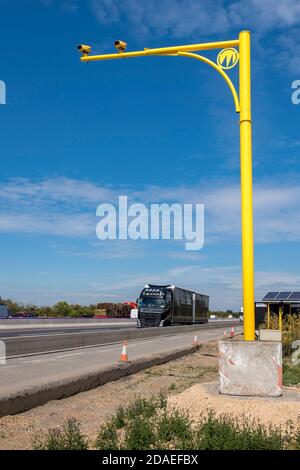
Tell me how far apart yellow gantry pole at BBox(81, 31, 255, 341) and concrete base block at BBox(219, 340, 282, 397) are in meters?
0.45

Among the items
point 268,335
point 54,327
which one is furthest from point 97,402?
point 54,327

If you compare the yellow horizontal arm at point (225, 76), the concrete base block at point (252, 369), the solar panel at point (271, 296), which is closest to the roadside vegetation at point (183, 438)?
the concrete base block at point (252, 369)

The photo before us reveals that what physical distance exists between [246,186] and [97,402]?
17.8 ft

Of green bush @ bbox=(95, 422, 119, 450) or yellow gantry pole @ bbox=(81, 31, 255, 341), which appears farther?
yellow gantry pole @ bbox=(81, 31, 255, 341)

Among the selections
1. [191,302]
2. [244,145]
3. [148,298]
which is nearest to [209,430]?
[244,145]

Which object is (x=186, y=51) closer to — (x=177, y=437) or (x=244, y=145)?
(x=244, y=145)

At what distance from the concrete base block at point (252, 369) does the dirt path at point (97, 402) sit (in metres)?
2.25

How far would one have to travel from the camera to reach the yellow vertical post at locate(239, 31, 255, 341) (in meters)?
10.1

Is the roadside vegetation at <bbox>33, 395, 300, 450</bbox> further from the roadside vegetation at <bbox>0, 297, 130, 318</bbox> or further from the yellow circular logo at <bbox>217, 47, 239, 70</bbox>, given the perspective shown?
the roadside vegetation at <bbox>0, 297, 130, 318</bbox>

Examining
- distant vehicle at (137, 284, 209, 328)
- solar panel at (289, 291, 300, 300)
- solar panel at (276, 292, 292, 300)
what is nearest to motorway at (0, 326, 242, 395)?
solar panel at (276, 292, 292, 300)

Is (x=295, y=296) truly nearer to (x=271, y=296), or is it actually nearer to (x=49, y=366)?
(x=271, y=296)

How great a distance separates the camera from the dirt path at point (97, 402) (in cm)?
808

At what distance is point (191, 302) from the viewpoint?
60.7 m
